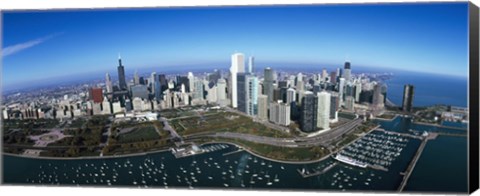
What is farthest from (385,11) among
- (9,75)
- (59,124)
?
(9,75)

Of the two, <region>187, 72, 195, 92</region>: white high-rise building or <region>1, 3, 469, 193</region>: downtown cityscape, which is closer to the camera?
<region>1, 3, 469, 193</region>: downtown cityscape

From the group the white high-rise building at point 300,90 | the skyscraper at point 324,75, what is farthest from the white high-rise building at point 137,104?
the skyscraper at point 324,75

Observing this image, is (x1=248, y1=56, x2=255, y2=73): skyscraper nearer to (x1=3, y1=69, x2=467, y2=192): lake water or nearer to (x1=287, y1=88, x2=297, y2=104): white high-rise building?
(x1=287, y1=88, x2=297, y2=104): white high-rise building

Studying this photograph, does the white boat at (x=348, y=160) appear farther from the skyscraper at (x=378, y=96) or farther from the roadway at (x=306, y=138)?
the skyscraper at (x=378, y=96)

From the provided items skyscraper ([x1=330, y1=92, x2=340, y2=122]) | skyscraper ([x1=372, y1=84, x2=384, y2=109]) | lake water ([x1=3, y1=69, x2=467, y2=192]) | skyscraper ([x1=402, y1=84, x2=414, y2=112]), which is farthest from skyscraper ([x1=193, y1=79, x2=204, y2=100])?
skyscraper ([x1=402, y1=84, x2=414, y2=112])

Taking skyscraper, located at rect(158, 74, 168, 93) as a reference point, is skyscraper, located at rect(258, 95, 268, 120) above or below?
below

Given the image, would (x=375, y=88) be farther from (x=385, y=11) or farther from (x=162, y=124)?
(x=162, y=124)

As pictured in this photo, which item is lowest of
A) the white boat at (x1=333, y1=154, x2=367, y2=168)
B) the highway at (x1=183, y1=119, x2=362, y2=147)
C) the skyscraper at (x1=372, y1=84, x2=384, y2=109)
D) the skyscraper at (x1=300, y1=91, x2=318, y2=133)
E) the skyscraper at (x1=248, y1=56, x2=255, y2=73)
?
the white boat at (x1=333, y1=154, x2=367, y2=168)
